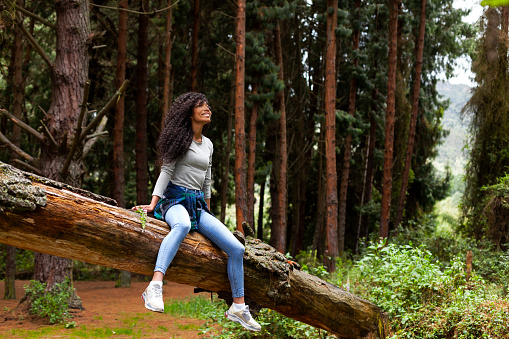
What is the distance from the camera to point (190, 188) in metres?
4.52

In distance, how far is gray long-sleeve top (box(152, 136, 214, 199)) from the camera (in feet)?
14.4

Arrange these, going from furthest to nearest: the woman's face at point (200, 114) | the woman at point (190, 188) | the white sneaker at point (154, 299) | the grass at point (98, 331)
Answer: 1. the grass at point (98, 331)
2. the woman's face at point (200, 114)
3. the woman at point (190, 188)
4. the white sneaker at point (154, 299)

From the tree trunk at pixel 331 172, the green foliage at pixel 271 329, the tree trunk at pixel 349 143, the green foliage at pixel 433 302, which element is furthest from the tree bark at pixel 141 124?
the green foliage at pixel 433 302

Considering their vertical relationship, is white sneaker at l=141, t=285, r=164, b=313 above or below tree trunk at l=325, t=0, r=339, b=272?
below

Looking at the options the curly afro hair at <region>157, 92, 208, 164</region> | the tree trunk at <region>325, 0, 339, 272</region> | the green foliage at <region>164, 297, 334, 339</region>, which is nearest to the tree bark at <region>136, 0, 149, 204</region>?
the tree trunk at <region>325, 0, 339, 272</region>

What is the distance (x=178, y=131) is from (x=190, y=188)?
1.95 feet

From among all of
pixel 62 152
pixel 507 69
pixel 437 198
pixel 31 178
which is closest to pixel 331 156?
pixel 507 69

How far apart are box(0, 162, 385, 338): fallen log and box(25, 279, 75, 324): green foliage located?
17.8 ft

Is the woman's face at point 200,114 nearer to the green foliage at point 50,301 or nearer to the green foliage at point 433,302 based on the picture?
the green foliage at point 433,302

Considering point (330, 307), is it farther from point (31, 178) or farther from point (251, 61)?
point (251, 61)

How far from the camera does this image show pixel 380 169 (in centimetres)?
2127

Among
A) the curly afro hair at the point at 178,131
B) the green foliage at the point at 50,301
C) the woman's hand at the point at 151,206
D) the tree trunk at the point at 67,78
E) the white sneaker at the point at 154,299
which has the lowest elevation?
the green foliage at the point at 50,301

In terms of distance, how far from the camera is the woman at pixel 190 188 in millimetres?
4363

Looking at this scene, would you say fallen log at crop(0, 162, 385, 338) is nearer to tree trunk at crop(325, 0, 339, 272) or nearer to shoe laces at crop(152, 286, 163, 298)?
shoe laces at crop(152, 286, 163, 298)
